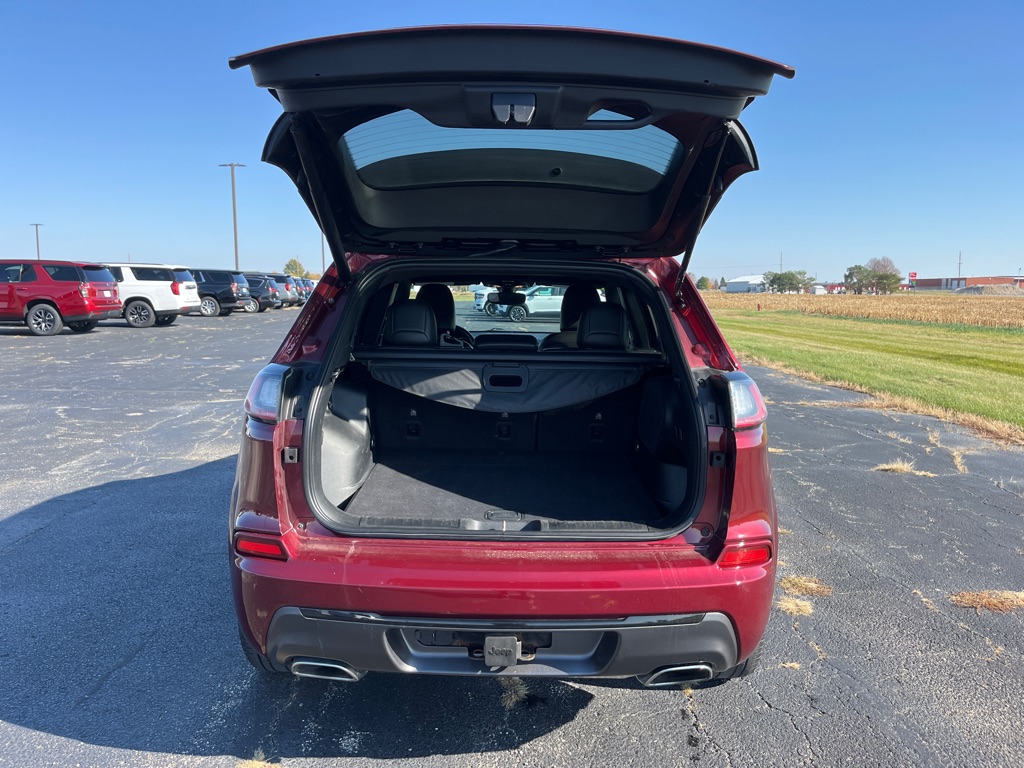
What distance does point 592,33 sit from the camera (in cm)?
161

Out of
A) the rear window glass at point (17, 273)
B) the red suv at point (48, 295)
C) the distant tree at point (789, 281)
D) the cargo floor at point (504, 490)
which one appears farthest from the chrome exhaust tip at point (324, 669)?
the distant tree at point (789, 281)

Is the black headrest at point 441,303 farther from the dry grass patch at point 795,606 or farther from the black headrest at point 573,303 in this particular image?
the dry grass patch at point 795,606

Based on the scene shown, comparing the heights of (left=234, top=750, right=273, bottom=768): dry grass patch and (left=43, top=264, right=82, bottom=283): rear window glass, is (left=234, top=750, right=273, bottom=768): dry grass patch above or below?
below

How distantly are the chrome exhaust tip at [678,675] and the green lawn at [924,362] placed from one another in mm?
6899

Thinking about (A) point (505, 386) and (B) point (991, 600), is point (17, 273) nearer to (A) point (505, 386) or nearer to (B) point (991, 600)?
(A) point (505, 386)

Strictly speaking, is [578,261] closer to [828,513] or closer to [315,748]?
[315,748]

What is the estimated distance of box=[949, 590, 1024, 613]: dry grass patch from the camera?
10.2 feet

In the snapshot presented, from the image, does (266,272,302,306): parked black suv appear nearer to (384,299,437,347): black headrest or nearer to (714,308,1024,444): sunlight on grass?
(714,308,1024,444): sunlight on grass

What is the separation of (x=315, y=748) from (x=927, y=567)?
3249 mm

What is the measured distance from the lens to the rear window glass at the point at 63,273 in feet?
50.9

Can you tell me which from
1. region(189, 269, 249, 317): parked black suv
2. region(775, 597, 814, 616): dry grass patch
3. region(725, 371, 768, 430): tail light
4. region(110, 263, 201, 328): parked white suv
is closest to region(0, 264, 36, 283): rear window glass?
region(110, 263, 201, 328): parked white suv

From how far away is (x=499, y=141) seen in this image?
7.35ft

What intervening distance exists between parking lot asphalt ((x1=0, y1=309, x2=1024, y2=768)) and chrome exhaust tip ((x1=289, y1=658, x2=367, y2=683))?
0.35 meters

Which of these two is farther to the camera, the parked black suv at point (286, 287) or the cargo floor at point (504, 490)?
the parked black suv at point (286, 287)
